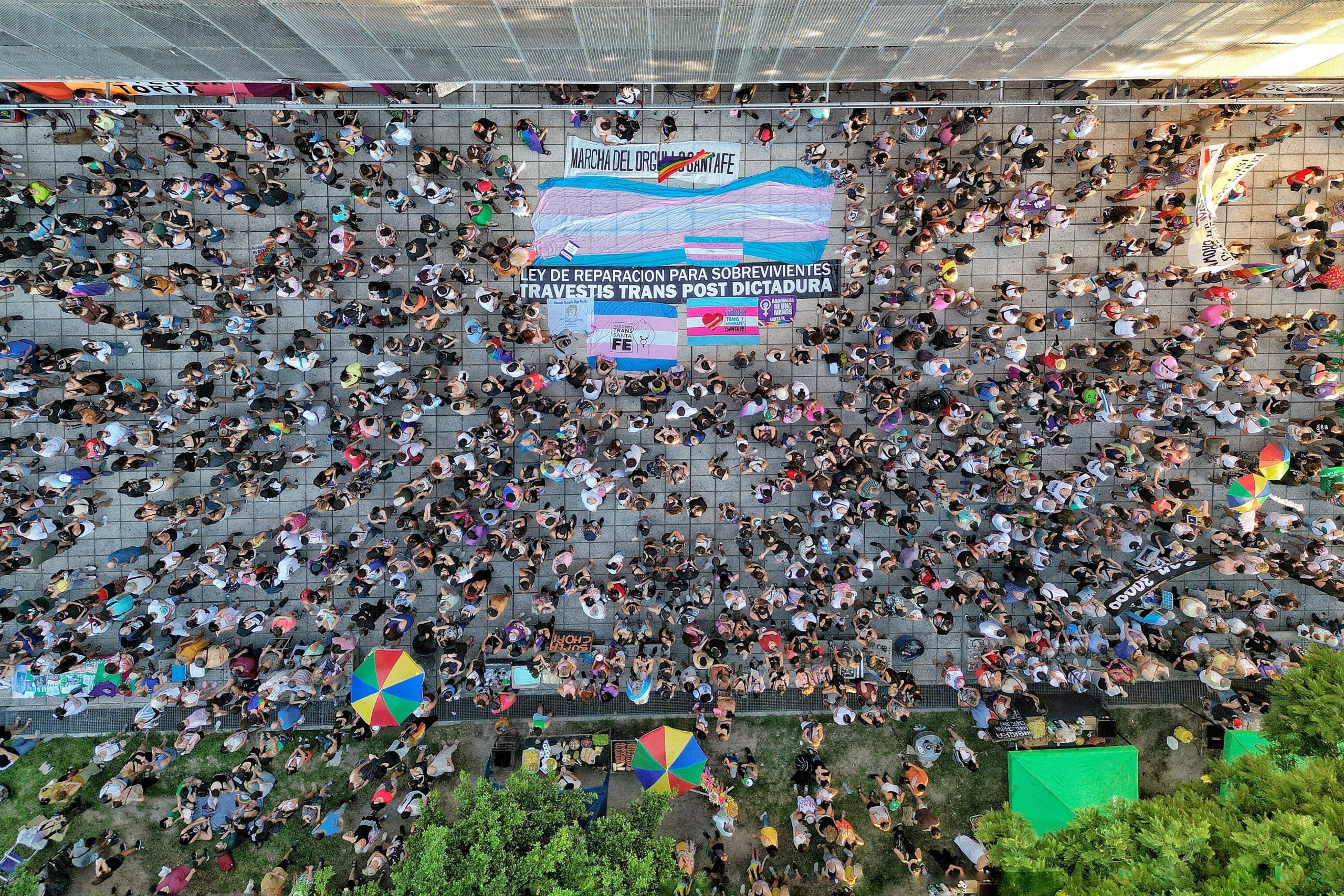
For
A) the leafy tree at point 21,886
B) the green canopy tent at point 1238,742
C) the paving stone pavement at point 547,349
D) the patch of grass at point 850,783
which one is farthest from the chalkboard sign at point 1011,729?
the leafy tree at point 21,886

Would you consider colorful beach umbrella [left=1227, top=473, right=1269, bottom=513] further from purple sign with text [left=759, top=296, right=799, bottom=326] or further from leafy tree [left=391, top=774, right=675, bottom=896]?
leafy tree [left=391, top=774, right=675, bottom=896]

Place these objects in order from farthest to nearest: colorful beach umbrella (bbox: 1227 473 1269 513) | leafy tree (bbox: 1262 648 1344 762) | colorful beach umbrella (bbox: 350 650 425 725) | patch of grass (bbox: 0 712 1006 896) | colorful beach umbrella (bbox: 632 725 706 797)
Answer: patch of grass (bbox: 0 712 1006 896) < colorful beach umbrella (bbox: 632 725 706 797) < colorful beach umbrella (bbox: 350 650 425 725) < colorful beach umbrella (bbox: 1227 473 1269 513) < leafy tree (bbox: 1262 648 1344 762)

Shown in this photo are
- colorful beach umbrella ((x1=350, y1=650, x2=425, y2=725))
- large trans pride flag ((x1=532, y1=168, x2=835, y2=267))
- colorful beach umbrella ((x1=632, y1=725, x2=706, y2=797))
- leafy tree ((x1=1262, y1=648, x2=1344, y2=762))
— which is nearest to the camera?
leafy tree ((x1=1262, y1=648, x2=1344, y2=762))

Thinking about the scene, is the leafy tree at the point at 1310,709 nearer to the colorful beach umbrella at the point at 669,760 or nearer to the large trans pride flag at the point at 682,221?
the colorful beach umbrella at the point at 669,760

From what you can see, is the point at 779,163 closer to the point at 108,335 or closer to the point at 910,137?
the point at 910,137


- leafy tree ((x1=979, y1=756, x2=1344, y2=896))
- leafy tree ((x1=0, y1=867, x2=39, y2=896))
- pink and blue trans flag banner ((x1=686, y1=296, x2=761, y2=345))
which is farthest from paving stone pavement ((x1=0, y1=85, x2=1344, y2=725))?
leafy tree ((x1=0, y1=867, x2=39, y2=896))
